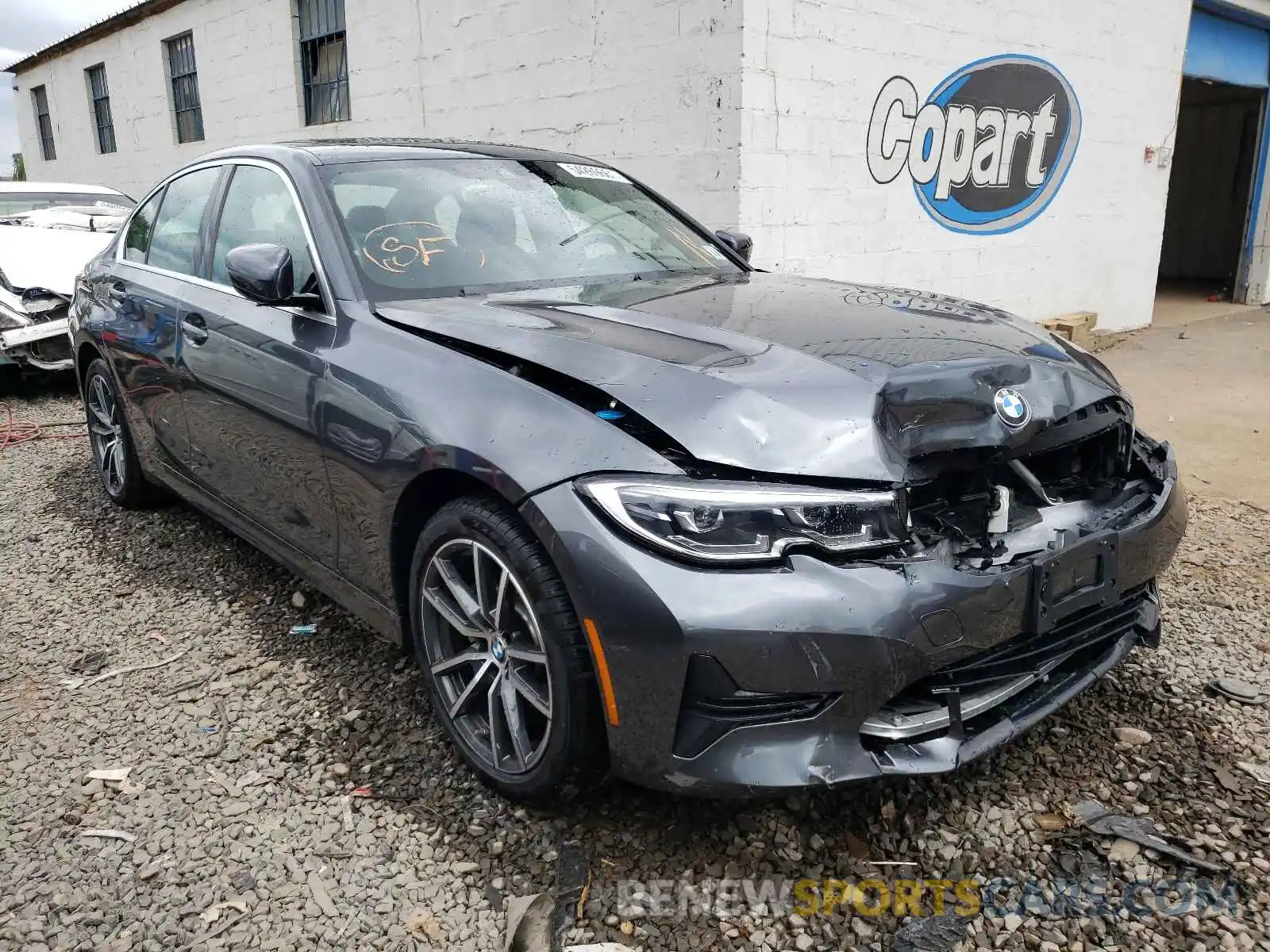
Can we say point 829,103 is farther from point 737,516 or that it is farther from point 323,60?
point 323,60

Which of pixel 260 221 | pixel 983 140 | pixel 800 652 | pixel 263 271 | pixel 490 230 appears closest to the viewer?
pixel 800 652

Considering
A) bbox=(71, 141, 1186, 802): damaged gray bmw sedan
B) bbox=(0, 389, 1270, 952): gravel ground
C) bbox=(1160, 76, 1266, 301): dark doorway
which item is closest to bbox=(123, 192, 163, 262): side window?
bbox=(71, 141, 1186, 802): damaged gray bmw sedan

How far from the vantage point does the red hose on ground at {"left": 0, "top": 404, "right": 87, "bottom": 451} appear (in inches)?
247

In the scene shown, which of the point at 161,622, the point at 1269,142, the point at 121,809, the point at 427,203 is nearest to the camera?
the point at 121,809

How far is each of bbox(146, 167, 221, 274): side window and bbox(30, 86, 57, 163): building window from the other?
18984mm

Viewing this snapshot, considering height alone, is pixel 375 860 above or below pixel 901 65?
below

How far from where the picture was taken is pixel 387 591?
2656mm

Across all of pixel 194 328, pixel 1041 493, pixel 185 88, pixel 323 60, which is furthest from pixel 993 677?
pixel 185 88

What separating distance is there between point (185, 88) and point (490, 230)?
13.5m

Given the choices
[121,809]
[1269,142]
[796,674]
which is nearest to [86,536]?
[121,809]

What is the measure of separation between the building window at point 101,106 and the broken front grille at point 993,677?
1863 centimetres

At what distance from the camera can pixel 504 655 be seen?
7.59 feet

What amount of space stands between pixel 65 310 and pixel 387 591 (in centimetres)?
581

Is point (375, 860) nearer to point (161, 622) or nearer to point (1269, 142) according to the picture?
point (161, 622)
